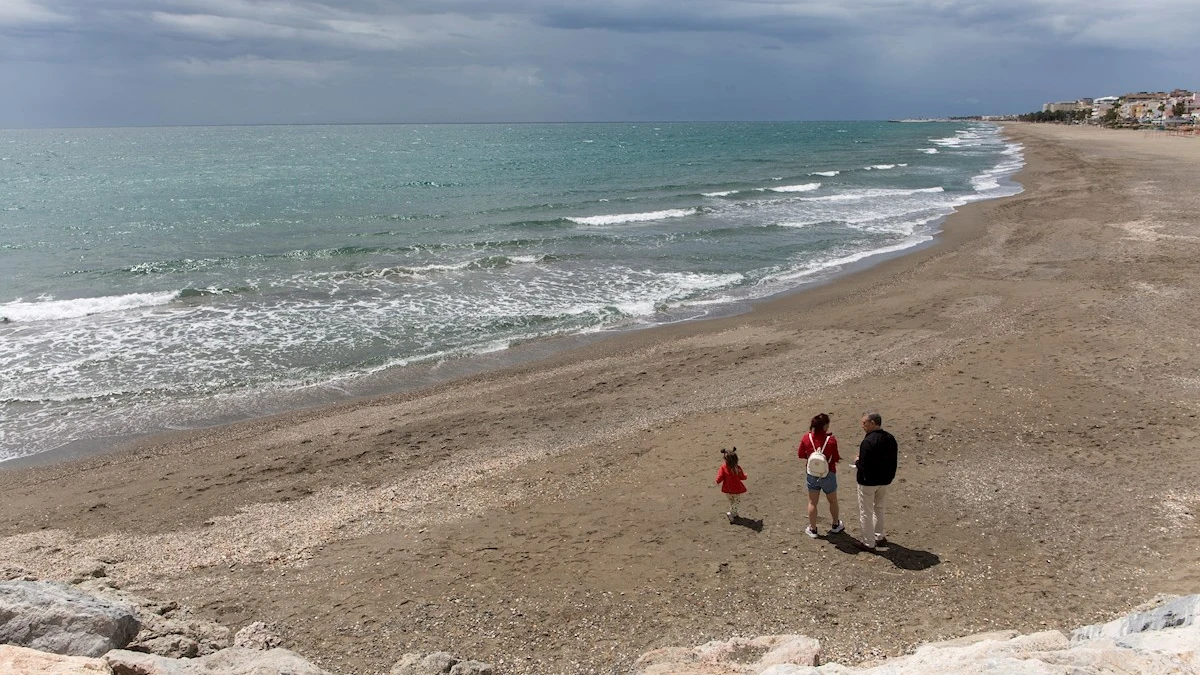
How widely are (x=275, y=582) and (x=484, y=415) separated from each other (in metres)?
5.25

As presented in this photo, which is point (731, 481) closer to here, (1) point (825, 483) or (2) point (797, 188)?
(1) point (825, 483)

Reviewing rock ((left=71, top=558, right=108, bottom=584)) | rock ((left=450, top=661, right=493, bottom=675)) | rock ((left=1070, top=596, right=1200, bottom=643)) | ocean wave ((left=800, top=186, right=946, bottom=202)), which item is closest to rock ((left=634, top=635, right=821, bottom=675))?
rock ((left=450, top=661, right=493, bottom=675))

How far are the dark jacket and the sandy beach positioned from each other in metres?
0.89

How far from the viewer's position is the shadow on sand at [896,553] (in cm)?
762

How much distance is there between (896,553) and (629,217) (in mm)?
29218

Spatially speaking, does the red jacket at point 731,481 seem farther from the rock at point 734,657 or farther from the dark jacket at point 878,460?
the rock at point 734,657

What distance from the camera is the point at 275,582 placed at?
25.6ft

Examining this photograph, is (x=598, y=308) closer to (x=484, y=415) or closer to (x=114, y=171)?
(x=484, y=415)

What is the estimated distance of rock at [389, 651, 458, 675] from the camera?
561 cm

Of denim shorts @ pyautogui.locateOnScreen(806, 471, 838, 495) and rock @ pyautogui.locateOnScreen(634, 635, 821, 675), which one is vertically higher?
denim shorts @ pyautogui.locateOnScreen(806, 471, 838, 495)

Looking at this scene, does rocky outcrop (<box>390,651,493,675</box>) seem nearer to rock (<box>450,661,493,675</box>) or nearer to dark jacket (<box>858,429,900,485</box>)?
rock (<box>450,661,493,675</box>)

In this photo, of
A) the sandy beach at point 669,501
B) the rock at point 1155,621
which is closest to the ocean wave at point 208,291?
the sandy beach at point 669,501

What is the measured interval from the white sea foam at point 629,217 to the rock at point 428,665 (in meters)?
29.4

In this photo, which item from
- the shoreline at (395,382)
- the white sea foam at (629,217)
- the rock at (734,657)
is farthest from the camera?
the white sea foam at (629,217)
